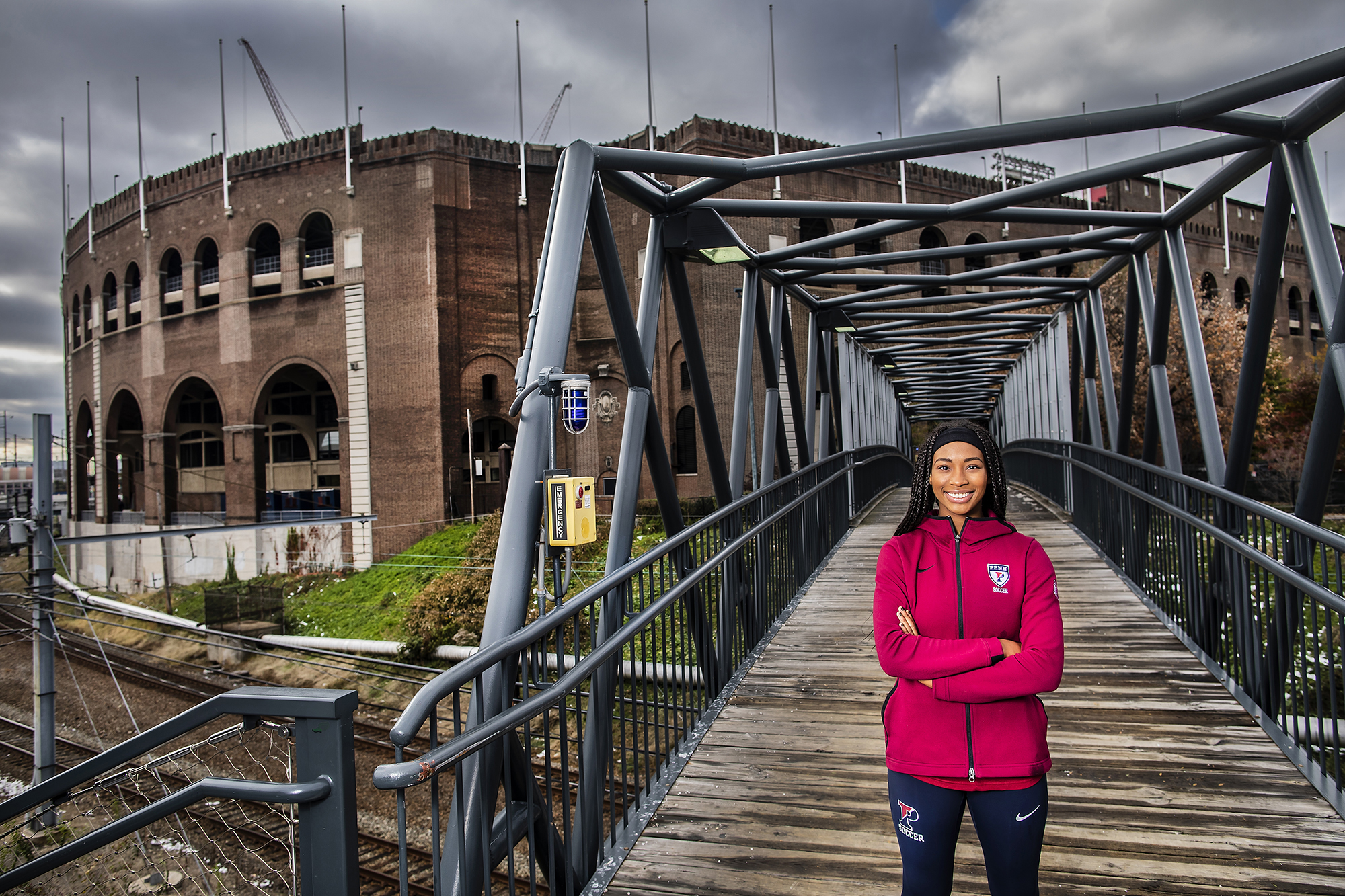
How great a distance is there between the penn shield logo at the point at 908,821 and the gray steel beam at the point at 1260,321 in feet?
15.4

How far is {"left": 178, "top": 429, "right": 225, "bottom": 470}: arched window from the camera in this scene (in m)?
38.4

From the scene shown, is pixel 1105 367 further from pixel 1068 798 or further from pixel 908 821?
pixel 908 821

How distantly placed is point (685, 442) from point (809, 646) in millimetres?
24420

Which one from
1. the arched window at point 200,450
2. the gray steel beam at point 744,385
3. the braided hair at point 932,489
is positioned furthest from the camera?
the arched window at point 200,450

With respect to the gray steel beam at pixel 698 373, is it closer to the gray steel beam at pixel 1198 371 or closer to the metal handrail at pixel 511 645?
the metal handrail at pixel 511 645

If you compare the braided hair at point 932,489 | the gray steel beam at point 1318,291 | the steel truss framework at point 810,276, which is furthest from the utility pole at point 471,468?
the braided hair at point 932,489

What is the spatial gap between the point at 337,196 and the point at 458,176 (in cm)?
461

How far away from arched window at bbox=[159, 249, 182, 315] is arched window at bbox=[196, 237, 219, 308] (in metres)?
1.05

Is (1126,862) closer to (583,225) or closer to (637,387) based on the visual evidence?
(637,387)

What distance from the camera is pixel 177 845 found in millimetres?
10234

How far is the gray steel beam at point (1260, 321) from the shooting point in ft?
18.0

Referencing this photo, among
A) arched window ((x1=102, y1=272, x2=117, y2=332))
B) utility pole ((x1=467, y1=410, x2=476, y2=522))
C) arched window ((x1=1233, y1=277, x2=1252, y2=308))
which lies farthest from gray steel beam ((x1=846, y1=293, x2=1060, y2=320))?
arched window ((x1=1233, y1=277, x2=1252, y2=308))

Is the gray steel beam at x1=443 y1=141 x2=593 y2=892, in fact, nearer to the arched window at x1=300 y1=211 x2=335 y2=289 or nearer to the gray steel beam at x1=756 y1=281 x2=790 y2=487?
the gray steel beam at x1=756 y1=281 x2=790 y2=487

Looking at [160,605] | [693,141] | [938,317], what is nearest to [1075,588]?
[938,317]
